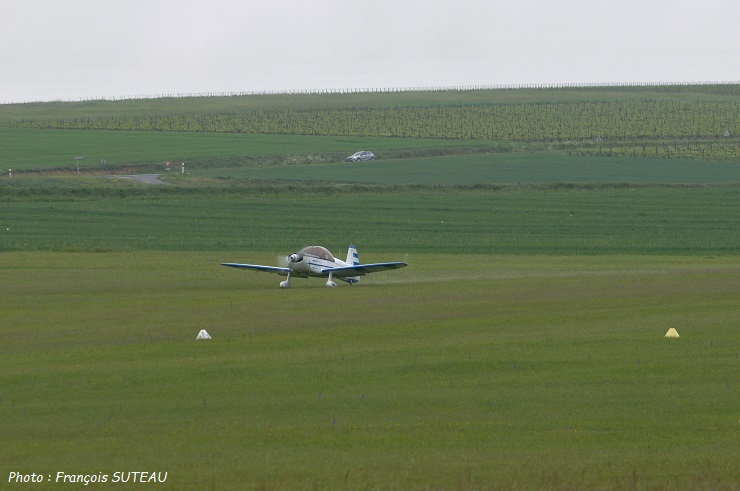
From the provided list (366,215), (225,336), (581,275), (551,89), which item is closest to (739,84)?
(551,89)

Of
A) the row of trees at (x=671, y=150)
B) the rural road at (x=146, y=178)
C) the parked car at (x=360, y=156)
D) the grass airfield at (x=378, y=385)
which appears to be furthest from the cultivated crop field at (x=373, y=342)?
the row of trees at (x=671, y=150)

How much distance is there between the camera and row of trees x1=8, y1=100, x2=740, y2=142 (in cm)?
11538

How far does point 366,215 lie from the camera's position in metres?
52.2

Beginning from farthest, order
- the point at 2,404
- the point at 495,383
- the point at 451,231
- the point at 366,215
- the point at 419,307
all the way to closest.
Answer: the point at 366,215 < the point at 451,231 < the point at 419,307 < the point at 495,383 < the point at 2,404

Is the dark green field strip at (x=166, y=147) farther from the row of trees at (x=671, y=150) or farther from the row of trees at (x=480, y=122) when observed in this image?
the row of trees at (x=671, y=150)

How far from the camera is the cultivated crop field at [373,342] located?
1334cm

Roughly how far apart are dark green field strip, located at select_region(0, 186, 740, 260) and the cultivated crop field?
0.86ft

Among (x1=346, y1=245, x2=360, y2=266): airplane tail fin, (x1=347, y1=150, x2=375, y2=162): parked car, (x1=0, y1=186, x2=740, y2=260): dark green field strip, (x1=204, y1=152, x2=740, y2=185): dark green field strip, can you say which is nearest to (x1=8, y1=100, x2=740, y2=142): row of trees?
(x1=347, y1=150, x2=375, y2=162): parked car

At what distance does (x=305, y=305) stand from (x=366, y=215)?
25.4m

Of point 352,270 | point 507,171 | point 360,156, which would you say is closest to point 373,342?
point 352,270

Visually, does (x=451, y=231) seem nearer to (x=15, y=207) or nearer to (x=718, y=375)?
(x=15, y=207)

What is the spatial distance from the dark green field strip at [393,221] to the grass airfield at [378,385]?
1228 centimetres

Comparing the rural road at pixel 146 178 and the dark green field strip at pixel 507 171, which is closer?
the rural road at pixel 146 178

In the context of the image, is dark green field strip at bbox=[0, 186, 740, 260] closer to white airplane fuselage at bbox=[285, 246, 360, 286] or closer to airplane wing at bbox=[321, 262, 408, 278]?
white airplane fuselage at bbox=[285, 246, 360, 286]
